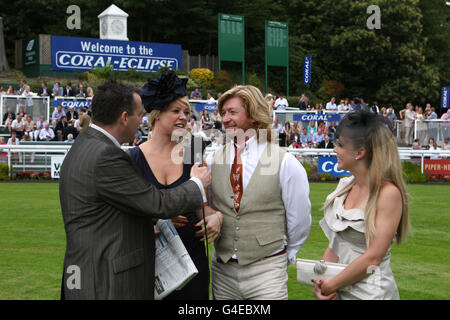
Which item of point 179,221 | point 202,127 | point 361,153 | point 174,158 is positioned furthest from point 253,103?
point 202,127

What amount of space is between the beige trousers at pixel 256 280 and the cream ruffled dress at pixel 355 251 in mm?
331

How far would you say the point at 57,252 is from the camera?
7.83 metres

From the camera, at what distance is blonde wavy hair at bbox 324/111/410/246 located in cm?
288

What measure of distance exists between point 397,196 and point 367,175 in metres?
0.22

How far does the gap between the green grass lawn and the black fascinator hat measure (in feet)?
9.24

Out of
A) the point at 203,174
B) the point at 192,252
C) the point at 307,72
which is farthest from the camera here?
the point at 307,72

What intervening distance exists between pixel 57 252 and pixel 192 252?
5.06m

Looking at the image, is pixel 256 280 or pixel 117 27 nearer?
pixel 256 280

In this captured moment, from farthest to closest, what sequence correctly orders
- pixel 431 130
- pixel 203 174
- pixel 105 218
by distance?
pixel 431 130 < pixel 203 174 < pixel 105 218

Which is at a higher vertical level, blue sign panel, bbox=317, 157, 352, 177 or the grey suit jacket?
the grey suit jacket

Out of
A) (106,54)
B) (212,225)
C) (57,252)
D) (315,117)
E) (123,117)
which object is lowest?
(57,252)

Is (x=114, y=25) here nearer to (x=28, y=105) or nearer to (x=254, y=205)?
(x=28, y=105)

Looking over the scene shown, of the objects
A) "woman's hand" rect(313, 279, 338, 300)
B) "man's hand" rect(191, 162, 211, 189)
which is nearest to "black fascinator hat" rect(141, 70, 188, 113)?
"man's hand" rect(191, 162, 211, 189)

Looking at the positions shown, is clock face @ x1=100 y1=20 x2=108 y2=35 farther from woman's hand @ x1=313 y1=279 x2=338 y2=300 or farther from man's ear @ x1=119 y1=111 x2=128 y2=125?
woman's hand @ x1=313 y1=279 x2=338 y2=300
